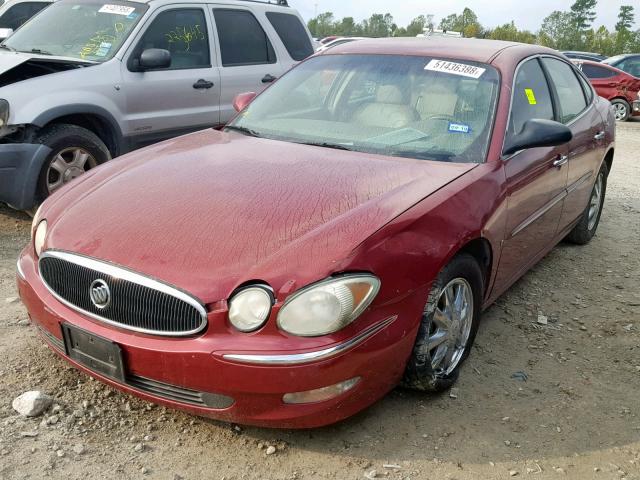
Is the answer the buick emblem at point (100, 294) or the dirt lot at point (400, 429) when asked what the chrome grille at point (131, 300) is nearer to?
the buick emblem at point (100, 294)

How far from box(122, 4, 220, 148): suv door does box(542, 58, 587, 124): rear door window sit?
10.2 ft

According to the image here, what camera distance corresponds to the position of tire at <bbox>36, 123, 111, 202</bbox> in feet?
16.2

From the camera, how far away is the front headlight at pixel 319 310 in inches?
94.0

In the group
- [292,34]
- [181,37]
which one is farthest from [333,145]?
[292,34]

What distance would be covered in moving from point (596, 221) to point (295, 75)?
3.06 m

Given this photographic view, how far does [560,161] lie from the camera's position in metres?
4.11

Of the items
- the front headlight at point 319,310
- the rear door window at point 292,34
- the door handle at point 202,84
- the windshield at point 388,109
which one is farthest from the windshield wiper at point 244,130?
the rear door window at point 292,34

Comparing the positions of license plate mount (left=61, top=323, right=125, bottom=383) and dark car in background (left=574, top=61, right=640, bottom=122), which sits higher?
license plate mount (left=61, top=323, right=125, bottom=383)

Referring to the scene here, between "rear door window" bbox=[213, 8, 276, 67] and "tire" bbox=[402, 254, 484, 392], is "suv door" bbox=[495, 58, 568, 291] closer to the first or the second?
"tire" bbox=[402, 254, 484, 392]

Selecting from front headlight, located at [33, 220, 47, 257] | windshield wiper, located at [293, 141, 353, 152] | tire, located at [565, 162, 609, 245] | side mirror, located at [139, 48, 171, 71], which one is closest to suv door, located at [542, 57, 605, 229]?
tire, located at [565, 162, 609, 245]

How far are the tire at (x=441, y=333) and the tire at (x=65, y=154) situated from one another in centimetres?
327

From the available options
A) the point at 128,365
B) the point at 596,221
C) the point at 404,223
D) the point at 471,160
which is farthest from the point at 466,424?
the point at 596,221

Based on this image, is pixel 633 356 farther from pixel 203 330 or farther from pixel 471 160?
pixel 203 330

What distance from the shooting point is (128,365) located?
99.0 inches
